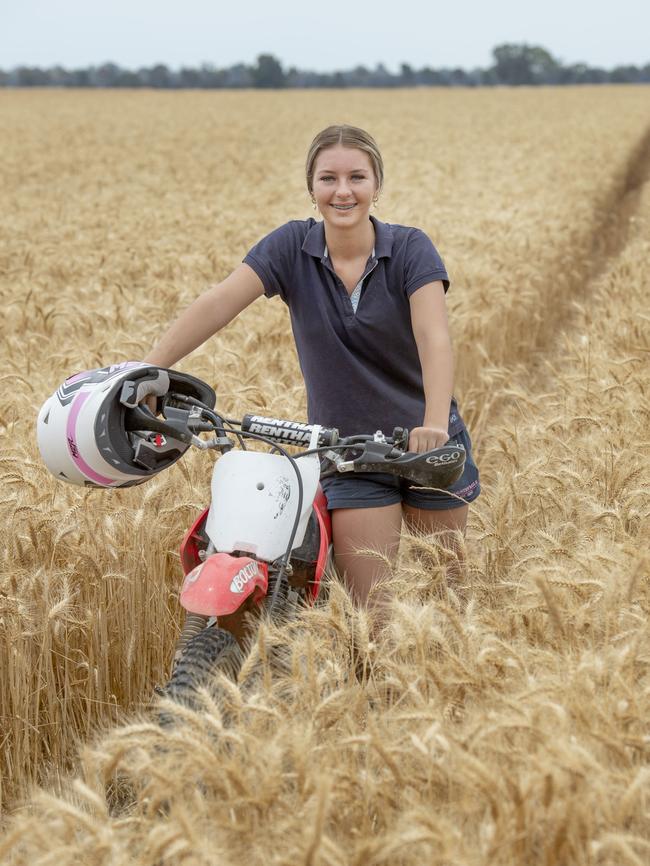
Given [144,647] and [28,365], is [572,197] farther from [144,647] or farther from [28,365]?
[144,647]

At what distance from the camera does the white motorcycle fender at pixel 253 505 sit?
2285 millimetres

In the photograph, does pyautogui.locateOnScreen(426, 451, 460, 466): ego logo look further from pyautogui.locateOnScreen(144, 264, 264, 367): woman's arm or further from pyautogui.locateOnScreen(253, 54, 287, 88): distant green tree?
pyautogui.locateOnScreen(253, 54, 287, 88): distant green tree

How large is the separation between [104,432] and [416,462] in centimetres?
73

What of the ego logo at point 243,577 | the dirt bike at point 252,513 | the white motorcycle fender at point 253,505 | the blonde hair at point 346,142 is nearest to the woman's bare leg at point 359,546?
the dirt bike at point 252,513

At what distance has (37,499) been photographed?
3.21 m

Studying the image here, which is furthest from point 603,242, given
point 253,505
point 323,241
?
point 253,505

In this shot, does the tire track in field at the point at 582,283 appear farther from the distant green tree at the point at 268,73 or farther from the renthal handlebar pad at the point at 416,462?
the distant green tree at the point at 268,73

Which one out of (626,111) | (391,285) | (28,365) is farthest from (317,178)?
(626,111)

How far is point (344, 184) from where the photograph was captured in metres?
2.78

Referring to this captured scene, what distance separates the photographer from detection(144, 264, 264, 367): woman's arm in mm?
2717

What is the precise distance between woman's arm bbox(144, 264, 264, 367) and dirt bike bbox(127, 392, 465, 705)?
1.01 ft

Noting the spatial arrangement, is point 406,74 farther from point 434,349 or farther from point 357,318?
point 434,349

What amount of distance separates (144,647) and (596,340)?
3.32m

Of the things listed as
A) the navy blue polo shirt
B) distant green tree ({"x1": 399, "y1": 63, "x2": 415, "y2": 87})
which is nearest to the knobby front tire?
the navy blue polo shirt
